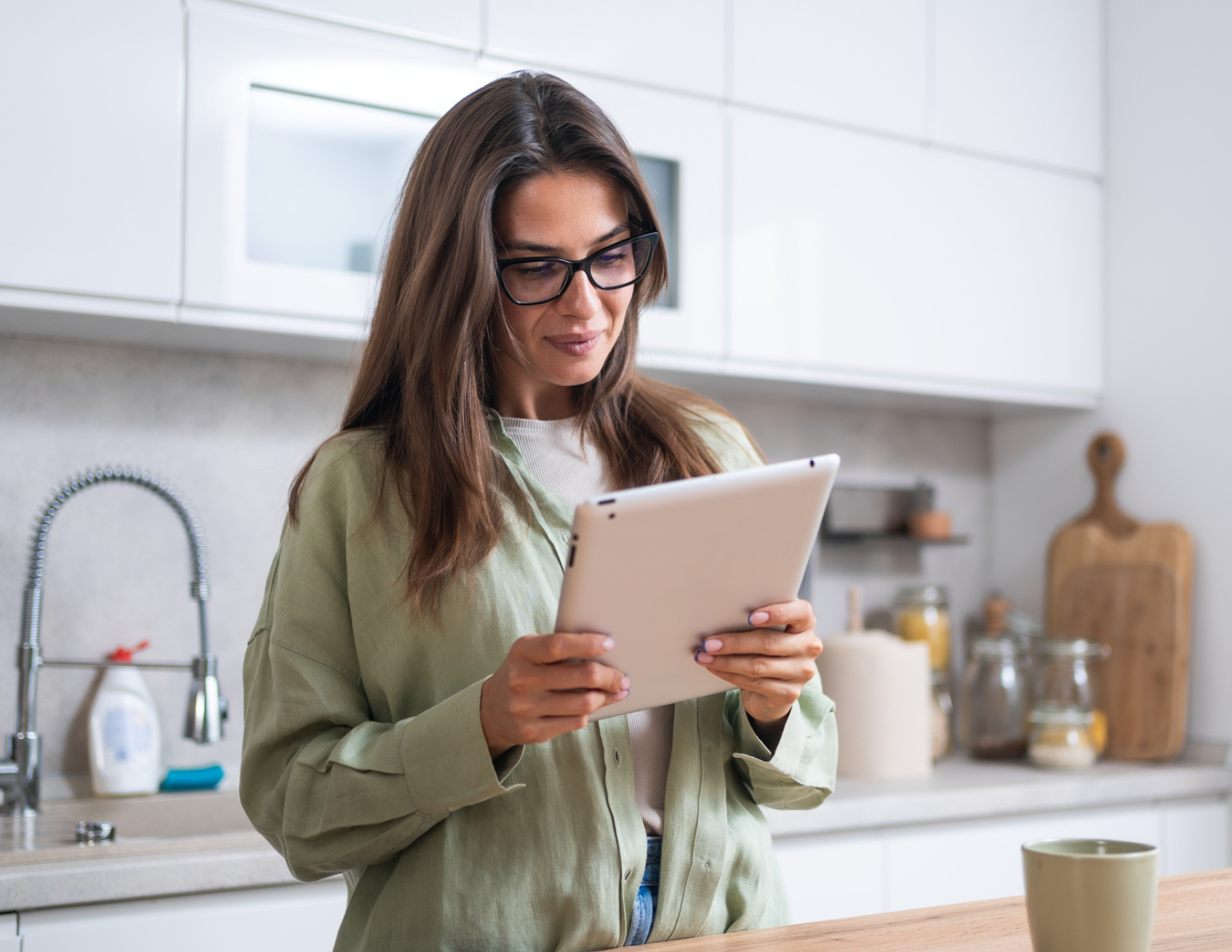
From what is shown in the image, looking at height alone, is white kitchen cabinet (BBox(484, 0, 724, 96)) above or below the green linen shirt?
above

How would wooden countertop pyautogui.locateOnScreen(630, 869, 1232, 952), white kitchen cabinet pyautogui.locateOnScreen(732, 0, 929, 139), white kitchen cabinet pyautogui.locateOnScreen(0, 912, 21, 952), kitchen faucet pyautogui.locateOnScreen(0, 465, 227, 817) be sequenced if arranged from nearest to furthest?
wooden countertop pyautogui.locateOnScreen(630, 869, 1232, 952) < white kitchen cabinet pyautogui.locateOnScreen(0, 912, 21, 952) < kitchen faucet pyautogui.locateOnScreen(0, 465, 227, 817) < white kitchen cabinet pyautogui.locateOnScreen(732, 0, 929, 139)

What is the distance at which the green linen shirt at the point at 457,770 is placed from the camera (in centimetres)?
90

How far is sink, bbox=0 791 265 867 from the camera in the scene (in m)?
1.45

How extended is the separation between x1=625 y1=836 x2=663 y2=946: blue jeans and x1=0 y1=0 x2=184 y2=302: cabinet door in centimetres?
105

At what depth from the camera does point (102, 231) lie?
1.57 metres

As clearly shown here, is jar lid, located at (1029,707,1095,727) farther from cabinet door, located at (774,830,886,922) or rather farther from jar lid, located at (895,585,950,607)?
cabinet door, located at (774,830,886,922)

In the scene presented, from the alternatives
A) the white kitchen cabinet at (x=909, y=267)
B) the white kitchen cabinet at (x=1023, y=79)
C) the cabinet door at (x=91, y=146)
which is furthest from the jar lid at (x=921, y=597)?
the cabinet door at (x=91, y=146)

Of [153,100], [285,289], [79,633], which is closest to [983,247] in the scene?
[285,289]

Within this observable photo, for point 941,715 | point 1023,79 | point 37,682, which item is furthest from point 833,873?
point 1023,79

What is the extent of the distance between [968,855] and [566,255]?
140 cm

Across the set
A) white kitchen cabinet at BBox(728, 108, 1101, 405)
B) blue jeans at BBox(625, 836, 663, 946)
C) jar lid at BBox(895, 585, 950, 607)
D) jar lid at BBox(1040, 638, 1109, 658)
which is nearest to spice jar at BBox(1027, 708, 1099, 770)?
jar lid at BBox(1040, 638, 1109, 658)

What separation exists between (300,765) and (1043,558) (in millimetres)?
2077

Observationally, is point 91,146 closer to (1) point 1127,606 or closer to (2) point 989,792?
(2) point 989,792

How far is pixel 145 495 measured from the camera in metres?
1.91
